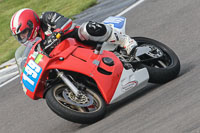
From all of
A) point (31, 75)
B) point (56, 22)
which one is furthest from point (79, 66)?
point (56, 22)

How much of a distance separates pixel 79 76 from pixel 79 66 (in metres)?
0.21

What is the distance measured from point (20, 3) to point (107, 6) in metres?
4.89

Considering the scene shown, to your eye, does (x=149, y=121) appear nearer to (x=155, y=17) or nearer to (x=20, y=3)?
(x=155, y=17)

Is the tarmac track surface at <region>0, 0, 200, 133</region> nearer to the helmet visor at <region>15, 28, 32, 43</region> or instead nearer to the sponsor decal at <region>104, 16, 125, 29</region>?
the sponsor decal at <region>104, 16, 125, 29</region>

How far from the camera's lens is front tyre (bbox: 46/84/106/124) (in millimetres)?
5145

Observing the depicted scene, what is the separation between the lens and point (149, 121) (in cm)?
459

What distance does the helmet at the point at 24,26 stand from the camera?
5660 mm

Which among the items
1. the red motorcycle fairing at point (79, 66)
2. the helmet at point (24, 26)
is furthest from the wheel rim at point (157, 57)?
the helmet at point (24, 26)

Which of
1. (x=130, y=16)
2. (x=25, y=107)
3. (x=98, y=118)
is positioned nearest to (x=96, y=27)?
(x=98, y=118)

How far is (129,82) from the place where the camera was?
596 centimetres

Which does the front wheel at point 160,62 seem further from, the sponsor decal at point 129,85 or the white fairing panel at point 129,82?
the sponsor decal at point 129,85

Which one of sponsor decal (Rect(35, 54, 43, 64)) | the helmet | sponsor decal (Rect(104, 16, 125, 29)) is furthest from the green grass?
sponsor decal (Rect(35, 54, 43, 64))

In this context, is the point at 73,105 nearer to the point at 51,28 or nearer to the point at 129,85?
the point at 129,85

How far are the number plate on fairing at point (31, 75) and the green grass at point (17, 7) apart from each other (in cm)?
476
